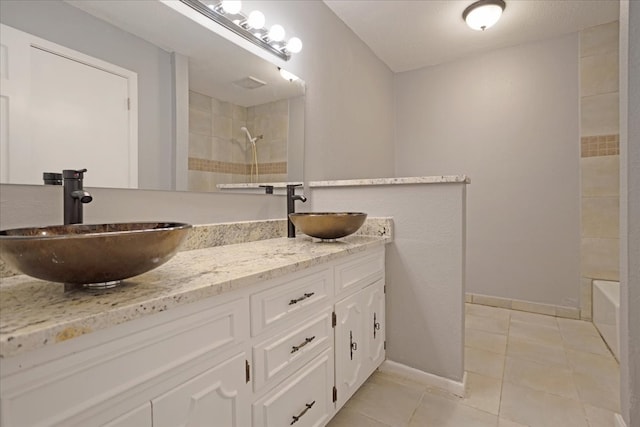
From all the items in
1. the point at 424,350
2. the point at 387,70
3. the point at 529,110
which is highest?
the point at 387,70

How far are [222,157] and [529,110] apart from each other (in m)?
2.73

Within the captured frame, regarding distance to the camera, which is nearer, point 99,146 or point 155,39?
point 99,146

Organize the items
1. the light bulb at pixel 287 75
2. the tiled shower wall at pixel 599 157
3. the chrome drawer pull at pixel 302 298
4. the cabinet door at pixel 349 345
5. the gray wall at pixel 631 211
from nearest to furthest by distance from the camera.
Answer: the chrome drawer pull at pixel 302 298 → the gray wall at pixel 631 211 → the cabinet door at pixel 349 345 → the light bulb at pixel 287 75 → the tiled shower wall at pixel 599 157

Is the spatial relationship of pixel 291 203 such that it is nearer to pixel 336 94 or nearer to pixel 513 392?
pixel 336 94

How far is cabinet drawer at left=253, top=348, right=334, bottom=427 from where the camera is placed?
3.10ft

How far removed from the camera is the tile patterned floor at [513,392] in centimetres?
142

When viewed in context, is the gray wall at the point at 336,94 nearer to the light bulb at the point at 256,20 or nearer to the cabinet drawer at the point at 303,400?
the light bulb at the point at 256,20

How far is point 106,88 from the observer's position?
1072 mm

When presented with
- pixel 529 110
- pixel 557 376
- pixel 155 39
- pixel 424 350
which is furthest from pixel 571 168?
pixel 155 39

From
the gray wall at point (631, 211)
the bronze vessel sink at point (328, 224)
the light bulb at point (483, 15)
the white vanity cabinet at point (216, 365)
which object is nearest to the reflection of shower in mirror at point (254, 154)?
the bronze vessel sink at point (328, 224)

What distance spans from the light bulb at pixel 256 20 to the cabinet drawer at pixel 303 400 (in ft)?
5.26

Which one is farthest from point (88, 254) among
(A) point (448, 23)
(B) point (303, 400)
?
(A) point (448, 23)

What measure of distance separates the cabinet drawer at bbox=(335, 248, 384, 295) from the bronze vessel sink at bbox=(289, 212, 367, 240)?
5.6 inches

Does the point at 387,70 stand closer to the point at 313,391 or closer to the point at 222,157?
the point at 222,157
